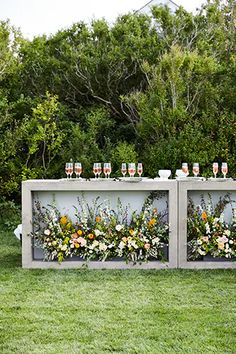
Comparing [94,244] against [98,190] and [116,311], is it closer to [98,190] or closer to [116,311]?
[98,190]

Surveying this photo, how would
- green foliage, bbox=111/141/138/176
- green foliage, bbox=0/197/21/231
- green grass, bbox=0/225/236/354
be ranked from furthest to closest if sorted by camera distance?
1. green foliage, bbox=0/197/21/231
2. green foliage, bbox=111/141/138/176
3. green grass, bbox=0/225/236/354

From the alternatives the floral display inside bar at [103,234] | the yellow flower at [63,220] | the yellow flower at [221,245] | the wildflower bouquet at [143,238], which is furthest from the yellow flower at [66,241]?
the yellow flower at [221,245]

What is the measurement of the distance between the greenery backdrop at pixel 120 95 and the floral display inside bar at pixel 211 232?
266 centimetres

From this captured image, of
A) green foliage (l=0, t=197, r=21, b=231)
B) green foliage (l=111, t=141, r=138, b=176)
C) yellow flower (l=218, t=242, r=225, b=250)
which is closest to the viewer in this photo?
yellow flower (l=218, t=242, r=225, b=250)

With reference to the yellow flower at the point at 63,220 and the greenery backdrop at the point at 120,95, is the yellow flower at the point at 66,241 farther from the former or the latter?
the greenery backdrop at the point at 120,95

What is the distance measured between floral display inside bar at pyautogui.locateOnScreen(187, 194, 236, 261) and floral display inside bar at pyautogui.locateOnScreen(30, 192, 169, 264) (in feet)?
0.86

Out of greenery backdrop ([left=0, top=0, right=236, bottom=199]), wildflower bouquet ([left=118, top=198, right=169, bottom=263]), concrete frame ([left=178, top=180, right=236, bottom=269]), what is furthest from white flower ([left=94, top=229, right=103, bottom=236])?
greenery backdrop ([left=0, top=0, right=236, bottom=199])

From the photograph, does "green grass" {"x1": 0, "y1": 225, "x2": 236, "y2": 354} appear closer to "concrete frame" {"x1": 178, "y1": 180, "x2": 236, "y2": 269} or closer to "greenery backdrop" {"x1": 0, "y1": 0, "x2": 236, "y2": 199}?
"concrete frame" {"x1": 178, "y1": 180, "x2": 236, "y2": 269}

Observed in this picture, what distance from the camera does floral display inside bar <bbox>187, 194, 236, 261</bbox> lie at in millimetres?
5773

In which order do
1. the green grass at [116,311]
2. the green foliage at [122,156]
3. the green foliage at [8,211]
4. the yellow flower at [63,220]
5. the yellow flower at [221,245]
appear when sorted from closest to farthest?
the green grass at [116,311] → the yellow flower at [221,245] → the yellow flower at [63,220] → the green foliage at [122,156] → the green foliage at [8,211]

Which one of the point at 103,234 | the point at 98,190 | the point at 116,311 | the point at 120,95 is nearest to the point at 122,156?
the point at 120,95

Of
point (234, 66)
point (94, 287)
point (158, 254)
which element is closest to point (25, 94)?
point (234, 66)

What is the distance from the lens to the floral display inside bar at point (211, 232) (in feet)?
18.9

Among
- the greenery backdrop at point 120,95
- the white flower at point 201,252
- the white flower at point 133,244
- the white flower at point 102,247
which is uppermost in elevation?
the greenery backdrop at point 120,95
